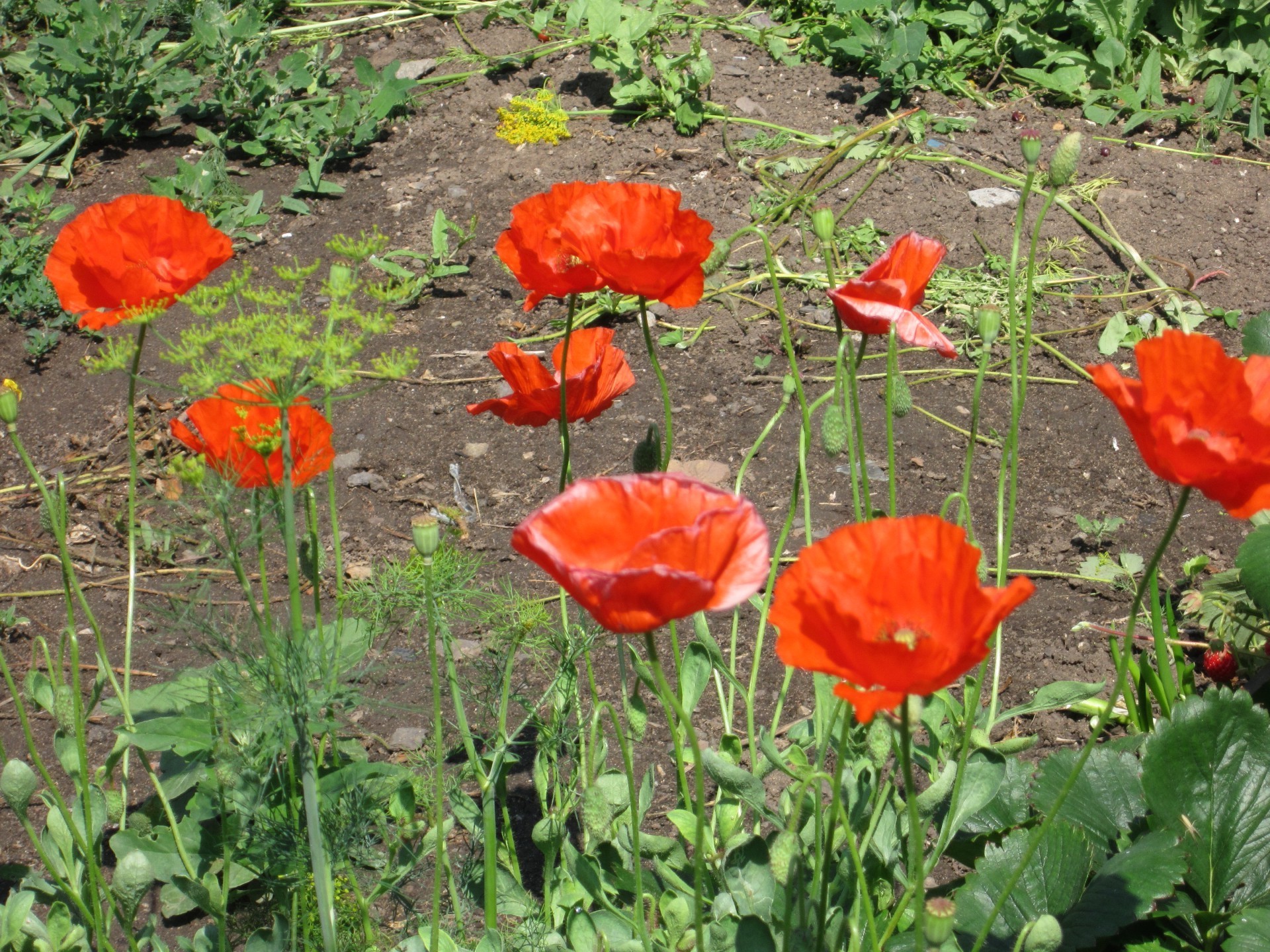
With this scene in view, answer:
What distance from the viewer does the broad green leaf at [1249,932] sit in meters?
1.35

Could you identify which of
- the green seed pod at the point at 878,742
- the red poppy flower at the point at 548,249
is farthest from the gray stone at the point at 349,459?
the green seed pod at the point at 878,742

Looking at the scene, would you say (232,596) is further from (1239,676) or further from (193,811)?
(1239,676)

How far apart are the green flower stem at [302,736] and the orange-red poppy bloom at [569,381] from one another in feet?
0.90

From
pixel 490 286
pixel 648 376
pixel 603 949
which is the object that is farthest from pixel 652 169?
pixel 603 949

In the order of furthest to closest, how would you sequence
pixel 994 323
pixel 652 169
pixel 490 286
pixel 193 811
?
pixel 652 169 < pixel 490 286 < pixel 193 811 < pixel 994 323

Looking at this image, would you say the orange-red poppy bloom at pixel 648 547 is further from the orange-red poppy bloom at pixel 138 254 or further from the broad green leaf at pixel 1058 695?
the broad green leaf at pixel 1058 695

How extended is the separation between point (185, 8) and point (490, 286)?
1985 mm

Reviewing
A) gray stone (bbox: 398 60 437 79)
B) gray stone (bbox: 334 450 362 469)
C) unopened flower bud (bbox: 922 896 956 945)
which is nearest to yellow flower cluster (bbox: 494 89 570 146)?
gray stone (bbox: 398 60 437 79)

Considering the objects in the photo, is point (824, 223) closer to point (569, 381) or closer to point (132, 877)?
point (569, 381)

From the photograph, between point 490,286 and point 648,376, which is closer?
point 648,376

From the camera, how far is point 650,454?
1.38m

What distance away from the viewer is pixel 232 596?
234 centimetres

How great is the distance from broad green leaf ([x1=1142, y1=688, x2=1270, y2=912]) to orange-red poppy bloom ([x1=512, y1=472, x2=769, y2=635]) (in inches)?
34.5

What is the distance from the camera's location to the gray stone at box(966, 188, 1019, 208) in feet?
11.9
